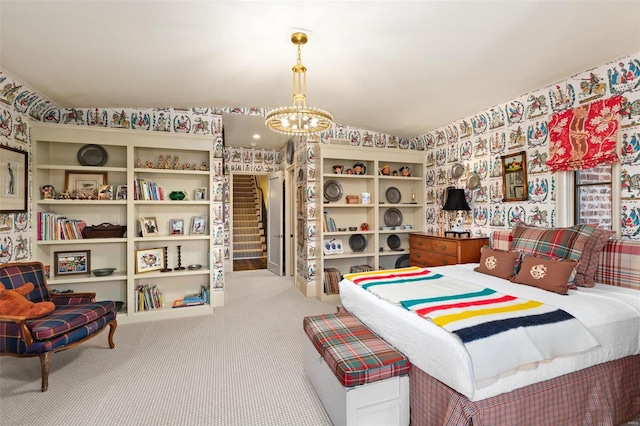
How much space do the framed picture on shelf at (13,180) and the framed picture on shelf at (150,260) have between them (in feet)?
3.92

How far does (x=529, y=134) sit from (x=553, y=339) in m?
2.44

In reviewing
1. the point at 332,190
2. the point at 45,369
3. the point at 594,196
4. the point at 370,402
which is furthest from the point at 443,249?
the point at 45,369

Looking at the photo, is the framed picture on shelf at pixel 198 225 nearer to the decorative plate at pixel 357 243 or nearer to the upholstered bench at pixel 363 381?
the decorative plate at pixel 357 243

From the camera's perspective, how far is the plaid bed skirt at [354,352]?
1.69m

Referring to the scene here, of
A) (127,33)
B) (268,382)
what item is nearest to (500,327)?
(268,382)

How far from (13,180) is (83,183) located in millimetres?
687

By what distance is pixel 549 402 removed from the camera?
5.46 feet

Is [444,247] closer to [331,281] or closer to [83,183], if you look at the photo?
[331,281]

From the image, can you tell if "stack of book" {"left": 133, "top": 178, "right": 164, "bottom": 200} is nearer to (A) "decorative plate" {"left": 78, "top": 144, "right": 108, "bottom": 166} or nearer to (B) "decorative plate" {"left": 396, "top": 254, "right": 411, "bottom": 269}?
(A) "decorative plate" {"left": 78, "top": 144, "right": 108, "bottom": 166}

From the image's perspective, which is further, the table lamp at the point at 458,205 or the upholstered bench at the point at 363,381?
the table lamp at the point at 458,205

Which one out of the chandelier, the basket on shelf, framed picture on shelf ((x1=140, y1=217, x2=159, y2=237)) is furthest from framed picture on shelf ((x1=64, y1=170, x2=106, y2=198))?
the chandelier

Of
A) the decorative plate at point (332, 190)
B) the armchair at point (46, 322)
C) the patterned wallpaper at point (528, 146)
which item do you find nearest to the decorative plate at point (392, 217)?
the patterned wallpaper at point (528, 146)

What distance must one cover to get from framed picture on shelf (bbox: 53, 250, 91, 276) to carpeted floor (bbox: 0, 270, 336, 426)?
2.79 ft

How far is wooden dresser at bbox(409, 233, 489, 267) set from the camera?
3.68 m
